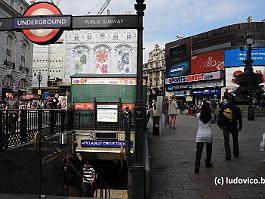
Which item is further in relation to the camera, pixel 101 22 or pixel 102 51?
pixel 102 51

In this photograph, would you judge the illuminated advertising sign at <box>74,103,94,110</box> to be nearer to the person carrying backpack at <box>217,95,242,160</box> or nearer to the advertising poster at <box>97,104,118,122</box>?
the advertising poster at <box>97,104,118,122</box>

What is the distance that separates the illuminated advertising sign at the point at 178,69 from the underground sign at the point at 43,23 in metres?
60.5

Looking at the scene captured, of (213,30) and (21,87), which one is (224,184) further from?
(213,30)

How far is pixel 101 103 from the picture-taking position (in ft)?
51.6

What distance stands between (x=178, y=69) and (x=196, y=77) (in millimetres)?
7349

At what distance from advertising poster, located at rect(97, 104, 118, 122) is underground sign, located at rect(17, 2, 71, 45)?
9.00 metres

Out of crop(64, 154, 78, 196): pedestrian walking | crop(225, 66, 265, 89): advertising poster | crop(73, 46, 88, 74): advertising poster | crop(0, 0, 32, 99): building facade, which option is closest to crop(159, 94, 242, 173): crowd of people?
crop(64, 154, 78, 196): pedestrian walking

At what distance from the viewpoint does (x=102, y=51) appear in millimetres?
53375

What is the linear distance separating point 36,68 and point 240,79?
2571 inches

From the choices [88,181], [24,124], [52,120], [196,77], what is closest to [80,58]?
[196,77]

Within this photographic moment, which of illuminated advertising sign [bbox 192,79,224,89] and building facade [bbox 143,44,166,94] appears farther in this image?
building facade [bbox 143,44,166,94]

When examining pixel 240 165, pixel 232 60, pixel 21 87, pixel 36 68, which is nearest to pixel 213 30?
pixel 232 60

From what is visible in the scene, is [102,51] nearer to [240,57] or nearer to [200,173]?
[240,57]

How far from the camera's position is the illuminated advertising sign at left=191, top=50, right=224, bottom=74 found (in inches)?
2251
